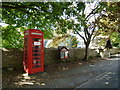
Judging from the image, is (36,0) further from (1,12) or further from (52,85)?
(52,85)

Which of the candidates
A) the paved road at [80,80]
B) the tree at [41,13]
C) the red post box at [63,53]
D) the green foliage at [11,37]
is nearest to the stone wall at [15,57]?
the red post box at [63,53]

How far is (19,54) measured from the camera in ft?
19.6

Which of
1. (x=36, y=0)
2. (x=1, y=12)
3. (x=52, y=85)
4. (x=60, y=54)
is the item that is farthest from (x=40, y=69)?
(x=1, y=12)

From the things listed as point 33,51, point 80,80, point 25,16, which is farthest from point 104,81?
point 25,16

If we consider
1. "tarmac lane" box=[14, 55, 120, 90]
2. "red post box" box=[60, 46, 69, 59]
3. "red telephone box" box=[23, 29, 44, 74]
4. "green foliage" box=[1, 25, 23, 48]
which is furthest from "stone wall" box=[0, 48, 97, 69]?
"tarmac lane" box=[14, 55, 120, 90]

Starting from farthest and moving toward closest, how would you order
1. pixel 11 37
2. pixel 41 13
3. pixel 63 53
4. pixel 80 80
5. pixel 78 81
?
pixel 63 53
pixel 11 37
pixel 41 13
pixel 80 80
pixel 78 81

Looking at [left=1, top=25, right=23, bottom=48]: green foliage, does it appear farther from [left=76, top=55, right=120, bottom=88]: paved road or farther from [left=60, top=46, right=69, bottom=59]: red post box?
[left=76, top=55, right=120, bottom=88]: paved road

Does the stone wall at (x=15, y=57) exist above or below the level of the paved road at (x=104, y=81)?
above

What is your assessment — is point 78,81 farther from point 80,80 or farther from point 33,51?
point 33,51

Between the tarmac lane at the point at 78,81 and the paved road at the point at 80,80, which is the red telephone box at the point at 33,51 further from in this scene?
the paved road at the point at 80,80

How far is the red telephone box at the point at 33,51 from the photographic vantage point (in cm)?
487

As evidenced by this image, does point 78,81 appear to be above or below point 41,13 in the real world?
below

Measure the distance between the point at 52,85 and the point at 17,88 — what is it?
123cm

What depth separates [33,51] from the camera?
16.5 feet
